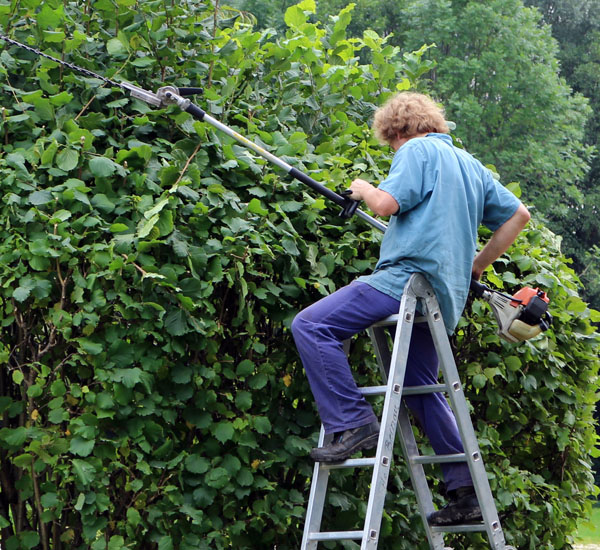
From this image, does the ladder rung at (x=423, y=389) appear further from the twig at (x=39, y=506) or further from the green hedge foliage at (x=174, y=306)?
the twig at (x=39, y=506)

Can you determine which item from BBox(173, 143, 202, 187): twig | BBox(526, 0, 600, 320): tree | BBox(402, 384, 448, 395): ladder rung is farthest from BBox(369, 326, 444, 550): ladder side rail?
BBox(526, 0, 600, 320): tree

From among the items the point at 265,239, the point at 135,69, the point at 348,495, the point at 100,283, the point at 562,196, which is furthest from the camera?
the point at 562,196

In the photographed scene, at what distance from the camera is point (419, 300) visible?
4129mm

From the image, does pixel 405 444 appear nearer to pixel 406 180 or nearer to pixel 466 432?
pixel 466 432

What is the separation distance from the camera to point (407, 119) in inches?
169

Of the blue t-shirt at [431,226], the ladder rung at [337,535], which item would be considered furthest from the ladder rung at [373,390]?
the ladder rung at [337,535]

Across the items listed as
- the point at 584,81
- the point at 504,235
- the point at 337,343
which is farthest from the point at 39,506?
the point at 584,81

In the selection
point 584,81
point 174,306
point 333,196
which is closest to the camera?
point 174,306

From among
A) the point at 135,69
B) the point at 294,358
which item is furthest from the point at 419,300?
the point at 135,69

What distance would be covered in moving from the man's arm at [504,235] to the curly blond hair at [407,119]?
1.74ft

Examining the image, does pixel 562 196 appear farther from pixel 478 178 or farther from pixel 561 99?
pixel 478 178

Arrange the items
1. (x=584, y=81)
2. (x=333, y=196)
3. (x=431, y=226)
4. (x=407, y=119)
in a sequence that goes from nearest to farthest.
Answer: (x=431, y=226), (x=333, y=196), (x=407, y=119), (x=584, y=81)

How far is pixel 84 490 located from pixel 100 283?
0.81 m

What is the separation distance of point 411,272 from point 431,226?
0.21 m
